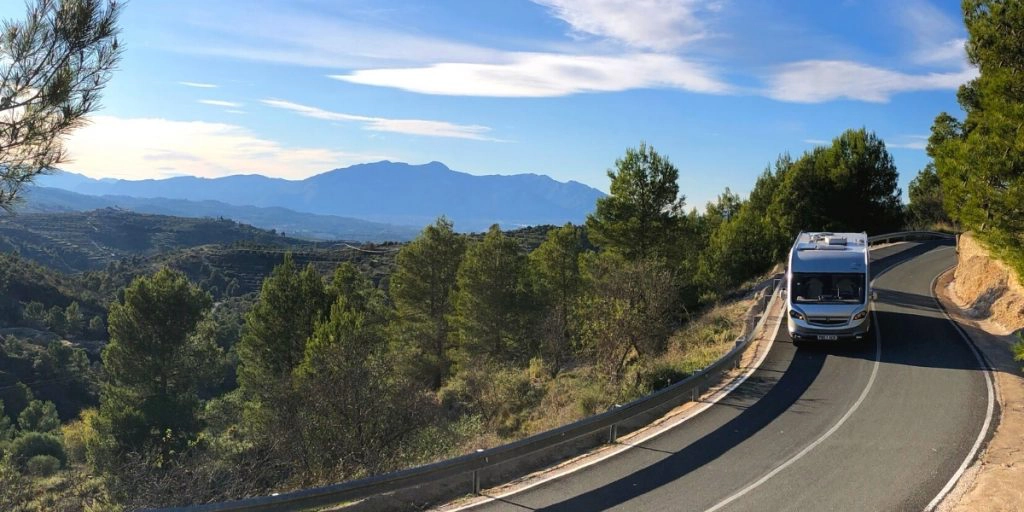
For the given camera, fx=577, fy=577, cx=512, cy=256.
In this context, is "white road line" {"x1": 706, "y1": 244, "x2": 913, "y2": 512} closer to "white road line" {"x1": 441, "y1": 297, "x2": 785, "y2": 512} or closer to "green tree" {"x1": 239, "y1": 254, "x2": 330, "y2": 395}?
"white road line" {"x1": 441, "y1": 297, "x2": 785, "y2": 512}

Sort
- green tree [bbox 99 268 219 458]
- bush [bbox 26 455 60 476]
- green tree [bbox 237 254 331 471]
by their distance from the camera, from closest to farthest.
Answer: green tree [bbox 99 268 219 458] → green tree [bbox 237 254 331 471] → bush [bbox 26 455 60 476]

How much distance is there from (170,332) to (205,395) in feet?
125

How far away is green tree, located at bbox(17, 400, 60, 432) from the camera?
164 ft

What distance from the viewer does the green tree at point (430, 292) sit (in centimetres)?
3512

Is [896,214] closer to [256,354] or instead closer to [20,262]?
[256,354]

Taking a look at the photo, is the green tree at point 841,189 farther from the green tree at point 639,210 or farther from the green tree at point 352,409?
the green tree at point 352,409

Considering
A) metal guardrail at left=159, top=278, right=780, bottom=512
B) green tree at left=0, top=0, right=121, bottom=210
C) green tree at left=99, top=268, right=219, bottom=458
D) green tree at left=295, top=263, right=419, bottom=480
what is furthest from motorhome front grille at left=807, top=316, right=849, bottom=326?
green tree at left=99, top=268, right=219, bottom=458

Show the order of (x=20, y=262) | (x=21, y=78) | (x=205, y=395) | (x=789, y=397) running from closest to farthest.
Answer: (x=21, y=78) → (x=789, y=397) → (x=205, y=395) → (x=20, y=262)

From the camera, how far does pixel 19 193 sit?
29.1 feet

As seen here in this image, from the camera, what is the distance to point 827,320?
16.3 m

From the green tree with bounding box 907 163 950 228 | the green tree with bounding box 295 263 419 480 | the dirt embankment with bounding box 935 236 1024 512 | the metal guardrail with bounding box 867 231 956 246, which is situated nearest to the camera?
the dirt embankment with bounding box 935 236 1024 512

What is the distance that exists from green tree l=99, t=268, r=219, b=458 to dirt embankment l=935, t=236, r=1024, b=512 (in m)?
29.2

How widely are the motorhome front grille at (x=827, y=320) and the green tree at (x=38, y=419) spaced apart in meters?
59.6

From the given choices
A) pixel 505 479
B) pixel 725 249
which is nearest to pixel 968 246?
pixel 725 249
